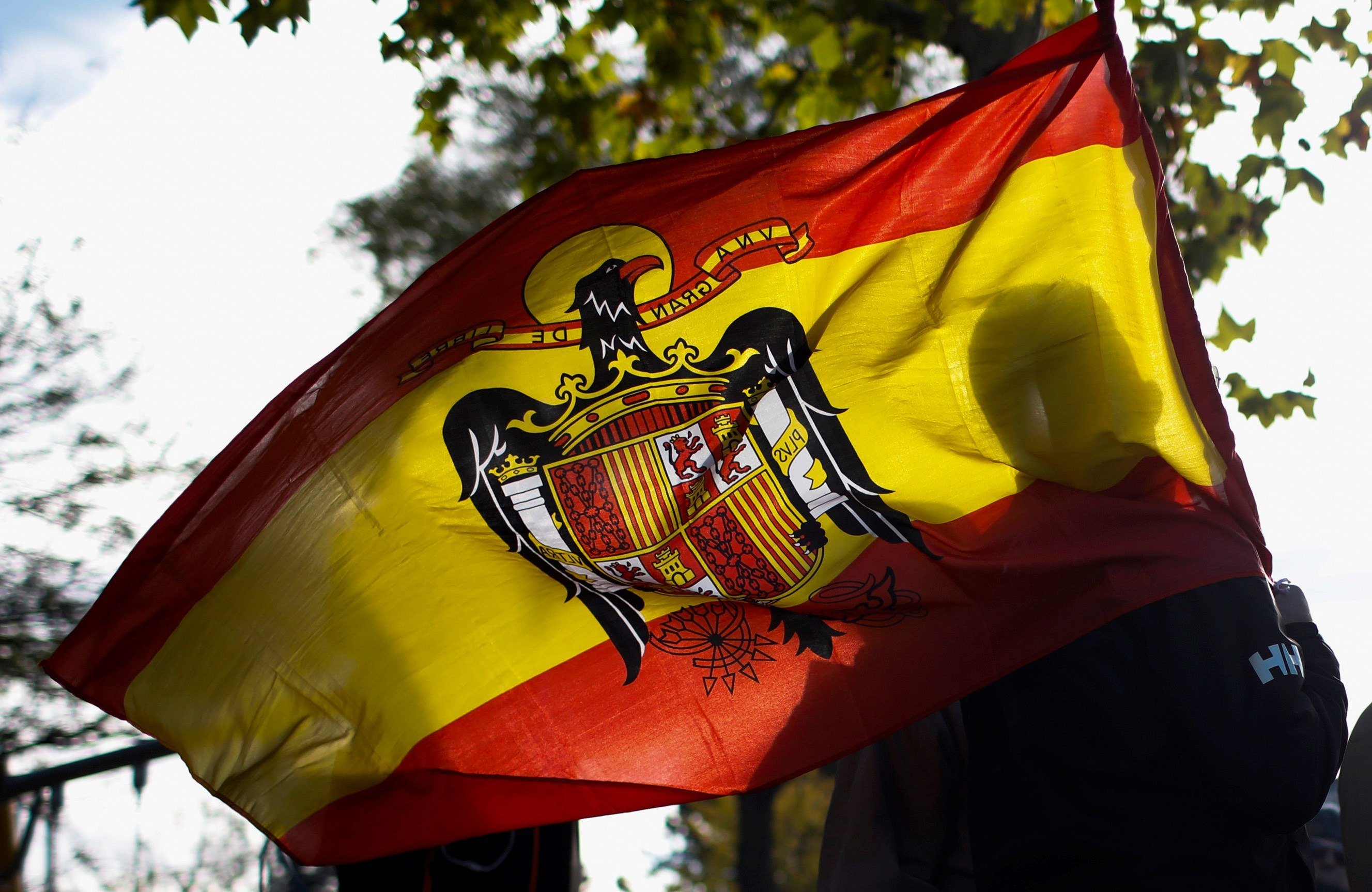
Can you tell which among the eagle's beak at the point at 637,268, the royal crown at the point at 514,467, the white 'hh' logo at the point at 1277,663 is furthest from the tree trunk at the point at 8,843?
the white 'hh' logo at the point at 1277,663

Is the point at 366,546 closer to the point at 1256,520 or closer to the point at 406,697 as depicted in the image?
the point at 406,697

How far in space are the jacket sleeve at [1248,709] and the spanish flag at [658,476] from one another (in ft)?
1.62

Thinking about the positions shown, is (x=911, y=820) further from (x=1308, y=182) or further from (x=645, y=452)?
(x=1308, y=182)

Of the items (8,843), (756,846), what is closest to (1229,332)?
(8,843)

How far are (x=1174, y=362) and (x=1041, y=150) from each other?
605mm

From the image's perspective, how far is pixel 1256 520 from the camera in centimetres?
244

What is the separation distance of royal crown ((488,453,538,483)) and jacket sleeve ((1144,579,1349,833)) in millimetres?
1446

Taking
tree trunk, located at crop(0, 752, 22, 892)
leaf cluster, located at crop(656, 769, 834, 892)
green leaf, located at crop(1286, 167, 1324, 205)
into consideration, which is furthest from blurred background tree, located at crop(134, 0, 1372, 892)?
→ leaf cluster, located at crop(656, 769, 834, 892)

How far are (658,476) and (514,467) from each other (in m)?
0.36

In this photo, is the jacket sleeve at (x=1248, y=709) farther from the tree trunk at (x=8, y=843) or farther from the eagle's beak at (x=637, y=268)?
the tree trunk at (x=8, y=843)

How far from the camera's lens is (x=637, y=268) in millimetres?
2711

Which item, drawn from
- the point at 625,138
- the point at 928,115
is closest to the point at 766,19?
the point at 625,138

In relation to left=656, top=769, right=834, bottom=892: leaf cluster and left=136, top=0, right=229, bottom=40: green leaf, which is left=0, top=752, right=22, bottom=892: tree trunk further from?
left=656, top=769, right=834, bottom=892: leaf cluster

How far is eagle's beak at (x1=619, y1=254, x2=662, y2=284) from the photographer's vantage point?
2707mm
